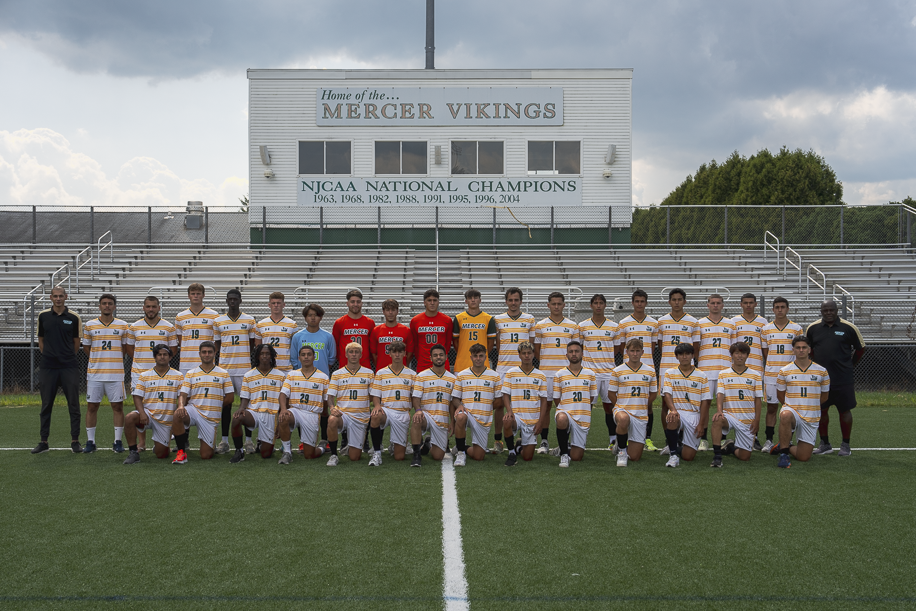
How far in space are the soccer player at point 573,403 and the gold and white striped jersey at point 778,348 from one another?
A: 89.5 inches

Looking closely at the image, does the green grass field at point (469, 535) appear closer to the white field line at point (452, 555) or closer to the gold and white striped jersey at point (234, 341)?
the white field line at point (452, 555)

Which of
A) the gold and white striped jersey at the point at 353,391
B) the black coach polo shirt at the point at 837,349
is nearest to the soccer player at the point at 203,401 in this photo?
the gold and white striped jersey at the point at 353,391

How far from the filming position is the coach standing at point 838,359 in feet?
24.1

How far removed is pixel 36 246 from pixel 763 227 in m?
19.7

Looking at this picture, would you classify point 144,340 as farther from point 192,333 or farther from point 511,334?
point 511,334

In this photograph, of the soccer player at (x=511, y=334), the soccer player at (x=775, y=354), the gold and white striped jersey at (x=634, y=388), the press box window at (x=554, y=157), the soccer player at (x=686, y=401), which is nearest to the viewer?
the soccer player at (x=686, y=401)

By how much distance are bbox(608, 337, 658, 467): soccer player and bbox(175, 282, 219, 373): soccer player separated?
4538 millimetres

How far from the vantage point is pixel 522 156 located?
18562mm

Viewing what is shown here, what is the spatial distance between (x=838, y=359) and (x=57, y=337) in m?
8.47

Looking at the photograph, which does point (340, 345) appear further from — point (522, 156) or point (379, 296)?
point (522, 156)

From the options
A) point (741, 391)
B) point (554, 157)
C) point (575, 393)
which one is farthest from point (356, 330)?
point (554, 157)

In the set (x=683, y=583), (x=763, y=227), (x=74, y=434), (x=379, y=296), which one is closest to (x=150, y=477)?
(x=74, y=434)

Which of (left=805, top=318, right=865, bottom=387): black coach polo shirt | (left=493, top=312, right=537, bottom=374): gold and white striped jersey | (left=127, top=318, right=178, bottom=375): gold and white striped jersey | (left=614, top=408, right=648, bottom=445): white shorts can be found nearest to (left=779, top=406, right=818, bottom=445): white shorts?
(left=805, top=318, right=865, bottom=387): black coach polo shirt

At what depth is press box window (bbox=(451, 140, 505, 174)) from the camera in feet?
60.9
